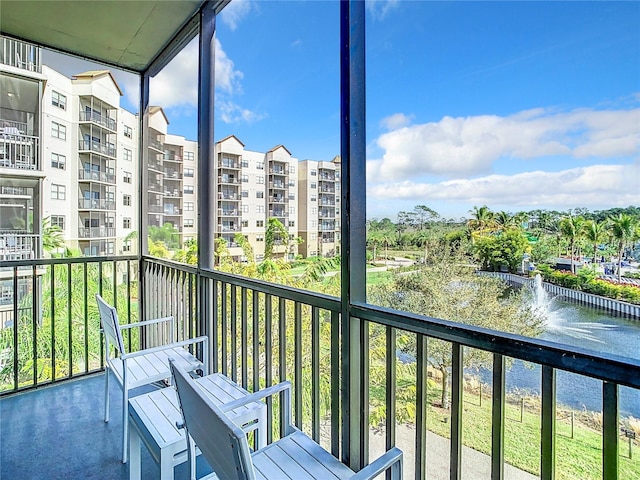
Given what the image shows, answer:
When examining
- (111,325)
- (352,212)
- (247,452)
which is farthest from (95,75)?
(247,452)

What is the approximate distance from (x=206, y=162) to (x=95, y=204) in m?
1.36

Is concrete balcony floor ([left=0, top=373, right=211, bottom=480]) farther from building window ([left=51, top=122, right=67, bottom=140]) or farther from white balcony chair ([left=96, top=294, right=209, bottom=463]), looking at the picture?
building window ([left=51, top=122, right=67, bottom=140])

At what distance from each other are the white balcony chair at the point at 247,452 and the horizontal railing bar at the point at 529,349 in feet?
1.29

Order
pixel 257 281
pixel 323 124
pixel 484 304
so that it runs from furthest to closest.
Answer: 1. pixel 323 124
2. pixel 257 281
3. pixel 484 304

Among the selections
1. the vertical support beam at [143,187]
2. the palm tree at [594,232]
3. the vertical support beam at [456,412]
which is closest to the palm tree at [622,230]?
the palm tree at [594,232]

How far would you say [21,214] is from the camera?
2.71 m

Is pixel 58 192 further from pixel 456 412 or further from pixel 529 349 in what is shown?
pixel 529 349

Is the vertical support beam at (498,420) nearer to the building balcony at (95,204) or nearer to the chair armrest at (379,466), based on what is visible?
the chair armrest at (379,466)

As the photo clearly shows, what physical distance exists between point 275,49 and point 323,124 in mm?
1108

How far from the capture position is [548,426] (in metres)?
0.94

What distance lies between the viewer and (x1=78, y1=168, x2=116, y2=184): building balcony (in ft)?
9.85

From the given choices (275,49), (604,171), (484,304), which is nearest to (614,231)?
(604,171)

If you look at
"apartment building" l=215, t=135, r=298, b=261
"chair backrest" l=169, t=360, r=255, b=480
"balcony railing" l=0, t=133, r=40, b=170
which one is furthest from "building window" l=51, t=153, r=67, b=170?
"chair backrest" l=169, t=360, r=255, b=480

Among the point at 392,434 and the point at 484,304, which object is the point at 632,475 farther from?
→ the point at 392,434
